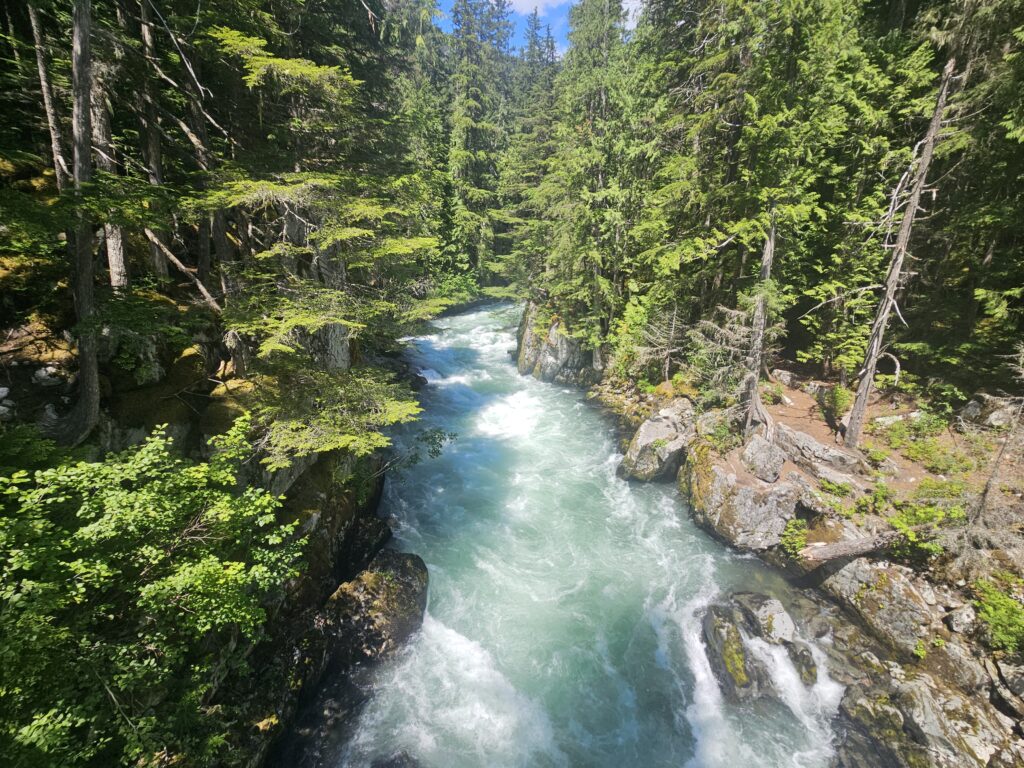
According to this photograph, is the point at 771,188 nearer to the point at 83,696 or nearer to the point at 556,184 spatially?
the point at 556,184

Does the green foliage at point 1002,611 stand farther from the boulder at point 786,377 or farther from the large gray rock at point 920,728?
the boulder at point 786,377

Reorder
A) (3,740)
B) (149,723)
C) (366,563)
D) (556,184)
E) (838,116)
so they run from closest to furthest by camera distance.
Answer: (3,740)
(149,723)
(366,563)
(838,116)
(556,184)

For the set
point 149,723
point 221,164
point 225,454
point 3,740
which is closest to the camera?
point 3,740

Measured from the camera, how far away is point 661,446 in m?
13.4

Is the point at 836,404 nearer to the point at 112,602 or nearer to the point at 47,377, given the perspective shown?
the point at 112,602

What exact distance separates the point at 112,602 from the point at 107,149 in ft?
23.8

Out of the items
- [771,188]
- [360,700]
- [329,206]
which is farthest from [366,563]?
[771,188]

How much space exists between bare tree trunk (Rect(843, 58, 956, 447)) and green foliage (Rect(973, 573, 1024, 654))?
430cm

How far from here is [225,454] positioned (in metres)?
5.16

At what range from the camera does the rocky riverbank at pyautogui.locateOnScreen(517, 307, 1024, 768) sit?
266 inches

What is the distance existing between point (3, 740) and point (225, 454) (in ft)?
9.22


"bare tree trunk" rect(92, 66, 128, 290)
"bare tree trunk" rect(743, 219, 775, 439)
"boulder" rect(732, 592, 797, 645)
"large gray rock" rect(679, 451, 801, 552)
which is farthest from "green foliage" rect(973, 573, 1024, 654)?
"bare tree trunk" rect(92, 66, 128, 290)

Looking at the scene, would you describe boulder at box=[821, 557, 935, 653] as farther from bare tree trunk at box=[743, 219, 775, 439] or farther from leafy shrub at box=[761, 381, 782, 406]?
leafy shrub at box=[761, 381, 782, 406]

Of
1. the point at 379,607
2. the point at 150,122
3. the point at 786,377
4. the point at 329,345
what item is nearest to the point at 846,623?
the point at 786,377
